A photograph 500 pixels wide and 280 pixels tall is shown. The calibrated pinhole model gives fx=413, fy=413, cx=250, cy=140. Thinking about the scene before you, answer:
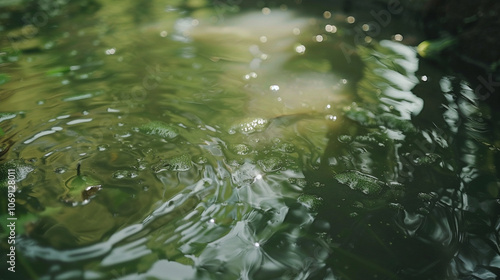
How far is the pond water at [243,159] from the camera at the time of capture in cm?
131

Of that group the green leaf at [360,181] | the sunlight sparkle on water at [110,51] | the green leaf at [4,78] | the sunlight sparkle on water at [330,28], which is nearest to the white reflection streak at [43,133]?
the green leaf at [4,78]

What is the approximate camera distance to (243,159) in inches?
66.8

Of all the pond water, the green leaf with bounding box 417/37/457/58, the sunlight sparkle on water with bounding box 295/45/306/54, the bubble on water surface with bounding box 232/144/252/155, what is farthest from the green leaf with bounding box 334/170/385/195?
the green leaf with bounding box 417/37/457/58

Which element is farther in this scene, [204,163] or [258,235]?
[204,163]

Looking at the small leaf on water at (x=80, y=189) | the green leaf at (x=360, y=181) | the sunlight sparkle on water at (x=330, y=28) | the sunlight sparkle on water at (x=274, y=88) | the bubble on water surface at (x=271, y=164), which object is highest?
the green leaf at (x=360, y=181)

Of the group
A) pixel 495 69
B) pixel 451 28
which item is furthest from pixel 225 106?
pixel 451 28

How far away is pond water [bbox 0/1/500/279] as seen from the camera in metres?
1.31

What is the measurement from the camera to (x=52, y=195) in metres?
1.49

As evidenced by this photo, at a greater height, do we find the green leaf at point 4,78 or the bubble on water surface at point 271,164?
the bubble on water surface at point 271,164

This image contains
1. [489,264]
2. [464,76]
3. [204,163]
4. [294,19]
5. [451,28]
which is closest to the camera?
[489,264]

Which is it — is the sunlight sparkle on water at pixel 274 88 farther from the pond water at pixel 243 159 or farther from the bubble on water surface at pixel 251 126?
the bubble on water surface at pixel 251 126

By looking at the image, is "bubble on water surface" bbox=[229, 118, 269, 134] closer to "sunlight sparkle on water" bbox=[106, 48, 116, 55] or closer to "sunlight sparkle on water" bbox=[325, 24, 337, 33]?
"sunlight sparkle on water" bbox=[106, 48, 116, 55]

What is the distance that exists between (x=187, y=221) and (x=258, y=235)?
0.25m

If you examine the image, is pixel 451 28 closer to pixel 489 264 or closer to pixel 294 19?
pixel 294 19
